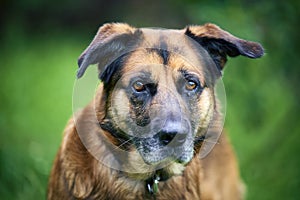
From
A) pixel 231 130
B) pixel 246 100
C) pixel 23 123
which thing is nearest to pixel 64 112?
pixel 23 123

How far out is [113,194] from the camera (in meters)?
4.90

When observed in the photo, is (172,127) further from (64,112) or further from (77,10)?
(77,10)

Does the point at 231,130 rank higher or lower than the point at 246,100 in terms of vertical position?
lower

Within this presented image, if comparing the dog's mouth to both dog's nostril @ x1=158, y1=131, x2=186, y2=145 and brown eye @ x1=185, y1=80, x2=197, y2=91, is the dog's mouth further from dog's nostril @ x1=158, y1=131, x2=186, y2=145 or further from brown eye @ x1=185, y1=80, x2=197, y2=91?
brown eye @ x1=185, y1=80, x2=197, y2=91

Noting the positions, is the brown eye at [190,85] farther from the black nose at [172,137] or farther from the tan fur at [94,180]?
the tan fur at [94,180]

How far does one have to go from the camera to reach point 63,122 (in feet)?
33.1

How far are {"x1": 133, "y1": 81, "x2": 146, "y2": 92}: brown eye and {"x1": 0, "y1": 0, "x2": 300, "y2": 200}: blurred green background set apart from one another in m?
2.01

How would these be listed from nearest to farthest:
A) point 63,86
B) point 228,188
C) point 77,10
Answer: point 228,188 < point 63,86 < point 77,10

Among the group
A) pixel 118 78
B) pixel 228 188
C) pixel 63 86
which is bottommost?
pixel 63 86

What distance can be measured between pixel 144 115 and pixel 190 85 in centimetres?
37

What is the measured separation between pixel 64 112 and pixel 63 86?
1.51 meters

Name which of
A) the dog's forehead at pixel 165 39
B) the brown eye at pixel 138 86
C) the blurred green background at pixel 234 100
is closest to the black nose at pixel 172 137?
the brown eye at pixel 138 86

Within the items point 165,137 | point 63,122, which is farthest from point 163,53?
point 63,122

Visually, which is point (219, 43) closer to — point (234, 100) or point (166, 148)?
point (166, 148)
